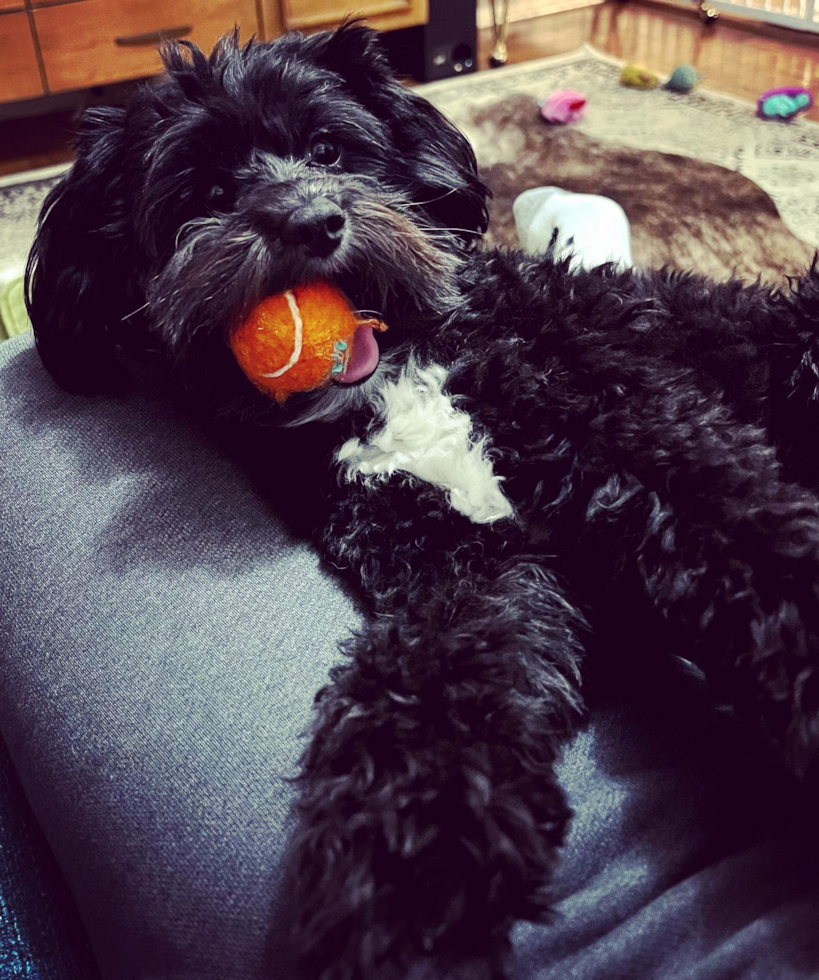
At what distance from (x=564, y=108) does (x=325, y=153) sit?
222 cm

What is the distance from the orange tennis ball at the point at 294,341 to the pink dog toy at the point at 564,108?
237 centimetres

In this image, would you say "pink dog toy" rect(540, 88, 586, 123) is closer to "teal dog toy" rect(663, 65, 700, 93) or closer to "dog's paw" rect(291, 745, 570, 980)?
"teal dog toy" rect(663, 65, 700, 93)

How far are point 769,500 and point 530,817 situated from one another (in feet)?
1.26

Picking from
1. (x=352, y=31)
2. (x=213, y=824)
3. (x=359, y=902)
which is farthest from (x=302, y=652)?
(x=352, y=31)

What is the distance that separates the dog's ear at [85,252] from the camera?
3.70ft

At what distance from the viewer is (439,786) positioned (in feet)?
2.60

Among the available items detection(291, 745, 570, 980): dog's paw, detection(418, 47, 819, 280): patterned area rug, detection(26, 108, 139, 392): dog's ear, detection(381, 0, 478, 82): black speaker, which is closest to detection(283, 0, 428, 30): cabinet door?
detection(381, 0, 478, 82): black speaker

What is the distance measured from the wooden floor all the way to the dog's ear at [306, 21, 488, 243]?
2.48 meters

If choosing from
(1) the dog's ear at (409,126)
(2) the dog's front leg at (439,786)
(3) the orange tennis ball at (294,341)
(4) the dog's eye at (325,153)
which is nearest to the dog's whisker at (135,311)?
(3) the orange tennis ball at (294,341)

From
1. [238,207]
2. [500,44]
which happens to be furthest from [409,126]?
[500,44]

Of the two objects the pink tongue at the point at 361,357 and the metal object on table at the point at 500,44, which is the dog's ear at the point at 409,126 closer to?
the pink tongue at the point at 361,357

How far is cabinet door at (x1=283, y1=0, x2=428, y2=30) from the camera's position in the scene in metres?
3.55

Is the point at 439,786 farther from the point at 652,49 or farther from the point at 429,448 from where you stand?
the point at 652,49

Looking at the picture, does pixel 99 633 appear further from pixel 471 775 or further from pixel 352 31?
pixel 352 31
